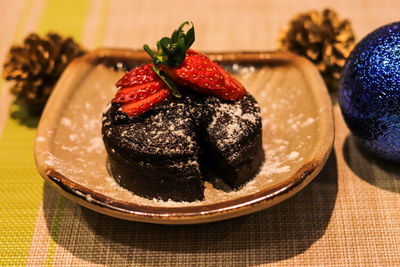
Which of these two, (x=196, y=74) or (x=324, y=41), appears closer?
(x=196, y=74)

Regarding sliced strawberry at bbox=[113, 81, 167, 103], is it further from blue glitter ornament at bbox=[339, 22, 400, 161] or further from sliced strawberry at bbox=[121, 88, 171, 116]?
blue glitter ornament at bbox=[339, 22, 400, 161]

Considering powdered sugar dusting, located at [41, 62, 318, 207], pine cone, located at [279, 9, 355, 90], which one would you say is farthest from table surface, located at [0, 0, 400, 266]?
pine cone, located at [279, 9, 355, 90]

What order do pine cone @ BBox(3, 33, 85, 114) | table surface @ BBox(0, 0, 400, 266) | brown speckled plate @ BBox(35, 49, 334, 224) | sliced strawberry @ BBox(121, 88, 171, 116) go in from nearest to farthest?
brown speckled plate @ BBox(35, 49, 334, 224) < table surface @ BBox(0, 0, 400, 266) < sliced strawberry @ BBox(121, 88, 171, 116) < pine cone @ BBox(3, 33, 85, 114)

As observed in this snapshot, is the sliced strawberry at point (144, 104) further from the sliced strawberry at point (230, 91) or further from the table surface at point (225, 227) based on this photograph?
the table surface at point (225, 227)

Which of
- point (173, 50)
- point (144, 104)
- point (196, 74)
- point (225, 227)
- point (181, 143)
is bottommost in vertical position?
point (225, 227)

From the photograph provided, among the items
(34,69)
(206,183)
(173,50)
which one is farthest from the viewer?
(34,69)

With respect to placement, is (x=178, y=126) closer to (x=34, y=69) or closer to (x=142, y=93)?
(x=142, y=93)

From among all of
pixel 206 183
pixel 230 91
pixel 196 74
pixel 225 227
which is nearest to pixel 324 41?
pixel 230 91

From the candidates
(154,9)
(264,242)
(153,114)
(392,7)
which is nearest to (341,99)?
(264,242)
